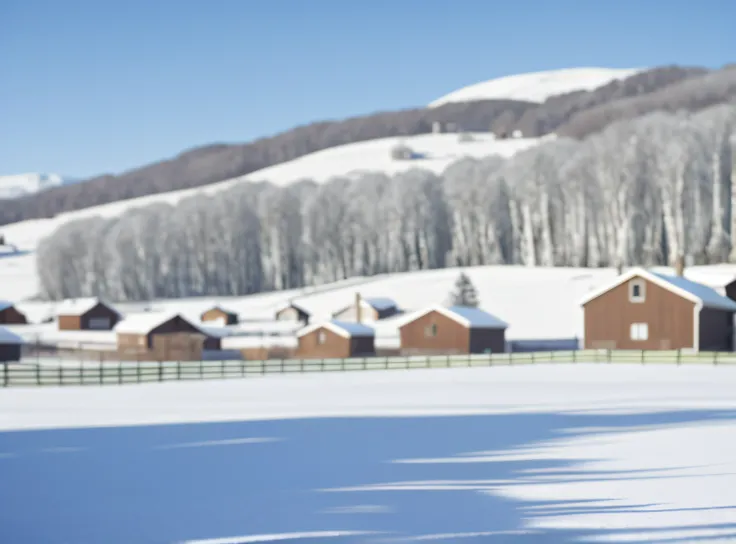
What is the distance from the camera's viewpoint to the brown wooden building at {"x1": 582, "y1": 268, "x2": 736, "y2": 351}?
164 feet

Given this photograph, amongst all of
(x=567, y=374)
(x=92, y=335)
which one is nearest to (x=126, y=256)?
(x=92, y=335)

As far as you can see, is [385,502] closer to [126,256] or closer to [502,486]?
[502,486]

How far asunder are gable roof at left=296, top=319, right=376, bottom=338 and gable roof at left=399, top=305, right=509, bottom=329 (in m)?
3.46

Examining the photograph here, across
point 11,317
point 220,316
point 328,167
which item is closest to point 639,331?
point 220,316

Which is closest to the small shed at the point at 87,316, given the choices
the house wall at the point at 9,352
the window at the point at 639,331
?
the house wall at the point at 9,352

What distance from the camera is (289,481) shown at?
15828mm

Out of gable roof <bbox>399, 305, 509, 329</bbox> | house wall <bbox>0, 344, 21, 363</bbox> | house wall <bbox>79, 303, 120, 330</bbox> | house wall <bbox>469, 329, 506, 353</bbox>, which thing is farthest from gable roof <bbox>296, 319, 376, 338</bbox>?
house wall <bbox>79, 303, 120, 330</bbox>

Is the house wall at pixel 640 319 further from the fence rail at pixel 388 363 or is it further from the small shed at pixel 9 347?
the small shed at pixel 9 347

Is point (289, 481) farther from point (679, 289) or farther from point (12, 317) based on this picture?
point (12, 317)

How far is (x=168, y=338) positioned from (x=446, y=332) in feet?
63.6

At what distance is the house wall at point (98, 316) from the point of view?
77375mm

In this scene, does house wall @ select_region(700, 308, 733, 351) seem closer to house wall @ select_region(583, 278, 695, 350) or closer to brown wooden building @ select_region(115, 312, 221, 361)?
house wall @ select_region(583, 278, 695, 350)

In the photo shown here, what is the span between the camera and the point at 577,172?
94.2 meters

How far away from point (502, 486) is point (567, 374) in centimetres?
2665
